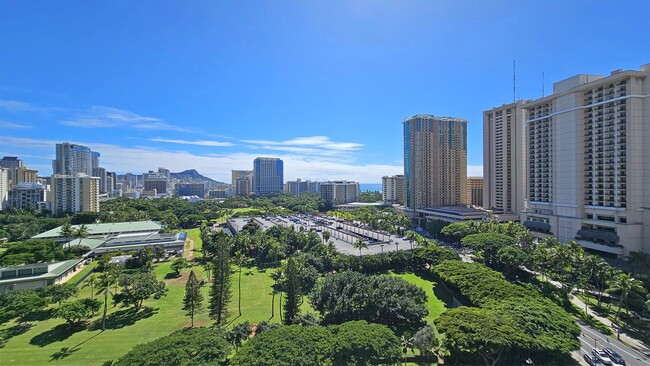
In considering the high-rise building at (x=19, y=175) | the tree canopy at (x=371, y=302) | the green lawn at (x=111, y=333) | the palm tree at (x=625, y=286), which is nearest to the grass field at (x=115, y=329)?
the green lawn at (x=111, y=333)

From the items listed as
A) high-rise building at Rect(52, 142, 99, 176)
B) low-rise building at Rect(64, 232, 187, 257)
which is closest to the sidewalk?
low-rise building at Rect(64, 232, 187, 257)

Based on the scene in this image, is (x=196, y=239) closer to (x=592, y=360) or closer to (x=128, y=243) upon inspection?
(x=128, y=243)

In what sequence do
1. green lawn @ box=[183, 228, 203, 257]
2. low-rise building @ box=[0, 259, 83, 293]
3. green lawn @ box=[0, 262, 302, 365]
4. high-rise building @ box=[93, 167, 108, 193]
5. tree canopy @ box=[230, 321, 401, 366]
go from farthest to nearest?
high-rise building @ box=[93, 167, 108, 193], green lawn @ box=[183, 228, 203, 257], low-rise building @ box=[0, 259, 83, 293], green lawn @ box=[0, 262, 302, 365], tree canopy @ box=[230, 321, 401, 366]

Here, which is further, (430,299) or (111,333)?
(430,299)

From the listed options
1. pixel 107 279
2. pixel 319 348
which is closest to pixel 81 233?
pixel 107 279

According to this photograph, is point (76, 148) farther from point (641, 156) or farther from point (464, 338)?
point (641, 156)

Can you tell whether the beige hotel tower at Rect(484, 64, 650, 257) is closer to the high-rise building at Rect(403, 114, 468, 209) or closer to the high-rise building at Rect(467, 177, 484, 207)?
the high-rise building at Rect(403, 114, 468, 209)

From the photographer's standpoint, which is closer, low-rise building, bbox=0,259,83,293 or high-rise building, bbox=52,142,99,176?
low-rise building, bbox=0,259,83,293
